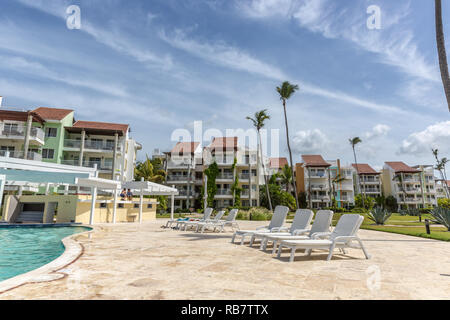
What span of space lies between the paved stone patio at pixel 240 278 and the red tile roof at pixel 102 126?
3151 centimetres

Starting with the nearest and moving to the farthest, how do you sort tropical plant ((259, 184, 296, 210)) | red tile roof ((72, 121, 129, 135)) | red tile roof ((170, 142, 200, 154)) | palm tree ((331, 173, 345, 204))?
red tile roof ((72, 121, 129, 135)) → tropical plant ((259, 184, 296, 210)) → red tile roof ((170, 142, 200, 154)) → palm tree ((331, 173, 345, 204))

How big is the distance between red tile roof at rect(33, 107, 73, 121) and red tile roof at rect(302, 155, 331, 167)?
42323mm

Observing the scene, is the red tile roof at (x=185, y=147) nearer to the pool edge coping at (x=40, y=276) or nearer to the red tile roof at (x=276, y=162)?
the red tile roof at (x=276, y=162)

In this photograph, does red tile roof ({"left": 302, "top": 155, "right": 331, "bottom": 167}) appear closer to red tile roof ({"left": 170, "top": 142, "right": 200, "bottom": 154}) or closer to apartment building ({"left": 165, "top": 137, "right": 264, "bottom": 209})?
apartment building ({"left": 165, "top": 137, "right": 264, "bottom": 209})

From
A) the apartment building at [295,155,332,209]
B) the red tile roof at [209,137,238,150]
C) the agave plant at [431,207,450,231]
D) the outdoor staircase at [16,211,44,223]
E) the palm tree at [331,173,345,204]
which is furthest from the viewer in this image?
the palm tree at [331,173,345,204]

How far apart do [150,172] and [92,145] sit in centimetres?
957

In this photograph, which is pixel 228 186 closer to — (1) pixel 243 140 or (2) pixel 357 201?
(1) pixel 243 140

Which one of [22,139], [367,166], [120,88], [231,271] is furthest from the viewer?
[367,166]

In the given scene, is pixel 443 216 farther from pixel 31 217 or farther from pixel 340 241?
pixel 31 217

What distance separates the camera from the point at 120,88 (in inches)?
645

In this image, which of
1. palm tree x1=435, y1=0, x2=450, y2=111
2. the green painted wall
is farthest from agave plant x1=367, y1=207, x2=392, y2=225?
the green painted wall

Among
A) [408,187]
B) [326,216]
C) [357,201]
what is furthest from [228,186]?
[408,187]

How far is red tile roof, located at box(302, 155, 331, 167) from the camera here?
5437 cm

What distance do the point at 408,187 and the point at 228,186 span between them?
46.3 metres
